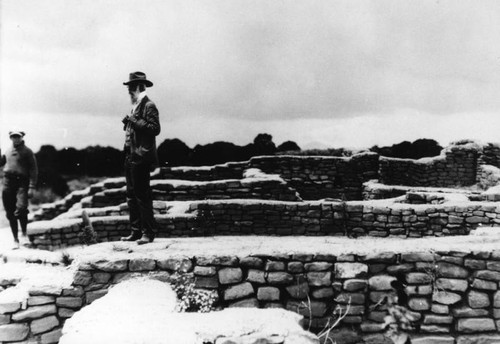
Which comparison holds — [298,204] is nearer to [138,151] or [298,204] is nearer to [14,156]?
[138,151]

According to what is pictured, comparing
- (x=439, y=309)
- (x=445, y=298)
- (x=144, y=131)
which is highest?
(x=144, y=131)

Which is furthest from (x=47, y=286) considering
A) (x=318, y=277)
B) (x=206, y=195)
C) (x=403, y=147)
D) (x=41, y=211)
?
(x=403, y=147)

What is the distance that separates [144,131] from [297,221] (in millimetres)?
5160

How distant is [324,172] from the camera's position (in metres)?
15.6

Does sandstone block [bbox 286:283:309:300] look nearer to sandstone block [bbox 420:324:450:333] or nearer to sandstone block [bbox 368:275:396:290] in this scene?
sandstone block [bbox 368:275:396:290]

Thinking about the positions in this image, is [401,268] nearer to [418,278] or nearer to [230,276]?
[418,278]

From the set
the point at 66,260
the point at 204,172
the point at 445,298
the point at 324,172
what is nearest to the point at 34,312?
the point at 66,260

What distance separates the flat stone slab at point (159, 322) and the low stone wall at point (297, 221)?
4.91 m

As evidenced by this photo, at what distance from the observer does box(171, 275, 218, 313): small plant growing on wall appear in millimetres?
4273

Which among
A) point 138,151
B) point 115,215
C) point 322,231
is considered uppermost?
point 138,151

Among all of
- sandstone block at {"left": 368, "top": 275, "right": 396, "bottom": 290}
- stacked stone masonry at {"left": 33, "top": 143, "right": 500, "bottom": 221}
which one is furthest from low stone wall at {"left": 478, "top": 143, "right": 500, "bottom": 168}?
sandstone block at {"left": 368, "top": 275, "right": 396, "bottom": 290}

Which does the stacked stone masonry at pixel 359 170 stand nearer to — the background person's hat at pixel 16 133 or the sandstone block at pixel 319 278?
the background person's hat at pixel 16 133

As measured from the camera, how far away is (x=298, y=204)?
9.51 meters

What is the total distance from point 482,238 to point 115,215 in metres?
7.41
